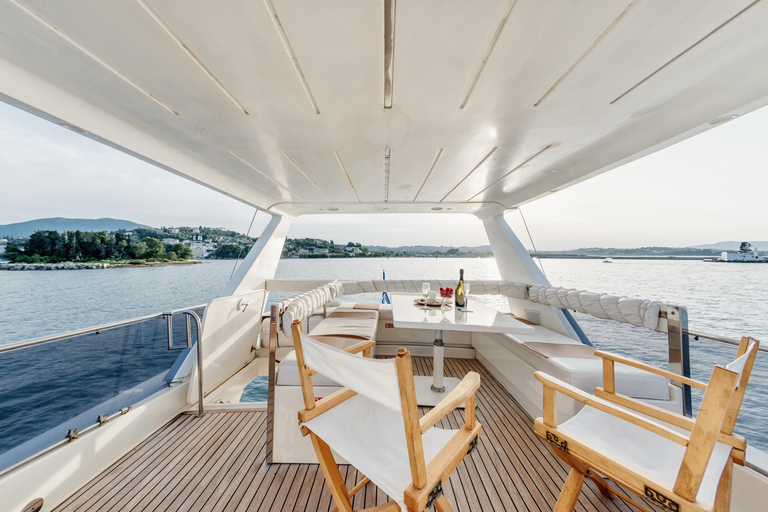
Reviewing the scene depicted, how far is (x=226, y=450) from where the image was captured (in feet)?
6.31

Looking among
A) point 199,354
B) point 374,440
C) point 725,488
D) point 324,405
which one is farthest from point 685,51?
point 199,354

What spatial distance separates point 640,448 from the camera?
1.19 meters

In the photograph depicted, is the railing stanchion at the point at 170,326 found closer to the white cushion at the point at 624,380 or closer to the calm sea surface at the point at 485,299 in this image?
the calm sea surface at the point at 485,299

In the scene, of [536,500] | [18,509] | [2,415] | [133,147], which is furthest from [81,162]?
[536,500]

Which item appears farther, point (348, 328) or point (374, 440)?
point (348, 328)

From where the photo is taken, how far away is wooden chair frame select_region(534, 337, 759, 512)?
81 centimetres

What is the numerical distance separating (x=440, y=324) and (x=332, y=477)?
1.29 m

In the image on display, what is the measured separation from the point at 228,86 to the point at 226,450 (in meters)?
2.31

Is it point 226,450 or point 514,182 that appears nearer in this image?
point 226,450

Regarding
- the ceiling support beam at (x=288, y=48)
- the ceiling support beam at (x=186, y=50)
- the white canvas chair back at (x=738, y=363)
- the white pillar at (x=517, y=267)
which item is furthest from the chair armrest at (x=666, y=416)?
the ceiling support beam at (x=186, y=50)

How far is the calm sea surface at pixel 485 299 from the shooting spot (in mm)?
8844

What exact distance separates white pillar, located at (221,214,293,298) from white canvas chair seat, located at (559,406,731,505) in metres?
4.06

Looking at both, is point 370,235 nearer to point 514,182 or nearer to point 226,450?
point 514,182

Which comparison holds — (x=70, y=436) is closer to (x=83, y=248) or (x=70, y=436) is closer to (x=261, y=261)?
(x=261, y=261)
